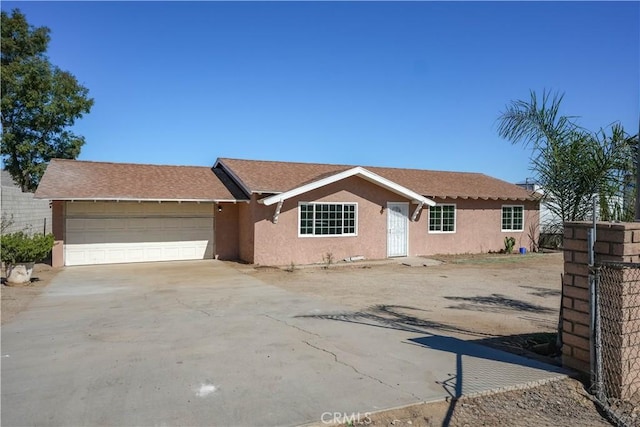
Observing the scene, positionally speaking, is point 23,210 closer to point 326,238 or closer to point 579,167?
point 326,238

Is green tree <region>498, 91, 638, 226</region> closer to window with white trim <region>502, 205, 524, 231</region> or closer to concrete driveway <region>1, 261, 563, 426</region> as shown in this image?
concrete driveway <region>1, 261, 563, 426</region>

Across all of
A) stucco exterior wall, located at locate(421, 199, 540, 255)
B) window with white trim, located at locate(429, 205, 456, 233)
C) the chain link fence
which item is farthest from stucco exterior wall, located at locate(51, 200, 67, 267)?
the chain link fence

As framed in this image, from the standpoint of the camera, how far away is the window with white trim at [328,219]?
17578mm

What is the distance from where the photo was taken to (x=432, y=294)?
11.6 metres

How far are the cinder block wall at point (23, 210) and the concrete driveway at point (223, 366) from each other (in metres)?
8.41

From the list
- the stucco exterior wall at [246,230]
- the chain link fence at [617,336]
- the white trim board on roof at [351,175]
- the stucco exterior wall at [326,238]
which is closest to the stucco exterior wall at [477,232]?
the white trim board on roof at [351,175]

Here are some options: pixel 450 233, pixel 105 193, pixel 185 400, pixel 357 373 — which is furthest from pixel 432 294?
pixel 105 193

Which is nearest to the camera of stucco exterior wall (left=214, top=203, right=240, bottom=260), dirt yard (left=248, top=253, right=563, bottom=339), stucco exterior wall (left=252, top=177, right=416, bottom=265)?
dirt yard (left=248, top=253, right=563, bottom=339)

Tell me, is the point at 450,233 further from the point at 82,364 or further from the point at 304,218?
the point at 82,364

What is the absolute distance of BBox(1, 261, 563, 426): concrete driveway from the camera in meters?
4.29

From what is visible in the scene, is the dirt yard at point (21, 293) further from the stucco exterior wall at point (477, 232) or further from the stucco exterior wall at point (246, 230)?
the stucco exterior wall at point (477, 232)

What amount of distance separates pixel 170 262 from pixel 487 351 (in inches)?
550
